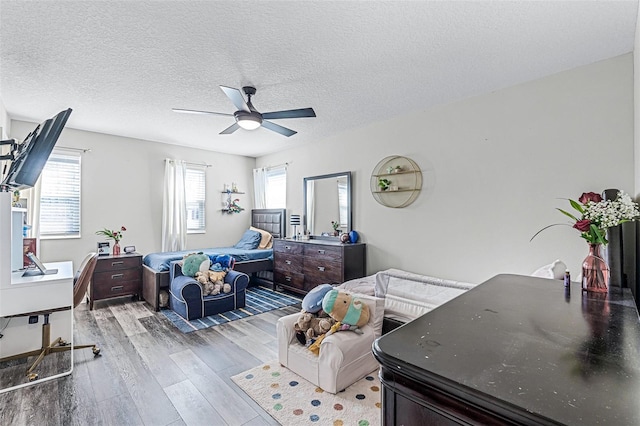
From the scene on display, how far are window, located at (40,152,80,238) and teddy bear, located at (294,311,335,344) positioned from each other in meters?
4.12

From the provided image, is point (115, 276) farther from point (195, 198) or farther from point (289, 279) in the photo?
point (289, 279)

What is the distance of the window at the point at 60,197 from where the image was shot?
4.27 m

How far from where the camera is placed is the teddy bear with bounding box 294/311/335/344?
242 cm

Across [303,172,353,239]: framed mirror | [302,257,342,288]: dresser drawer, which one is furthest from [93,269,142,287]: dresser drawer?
[303,172,353,239]: framed mirror

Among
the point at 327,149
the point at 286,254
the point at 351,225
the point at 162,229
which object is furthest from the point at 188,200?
the point at 351,225

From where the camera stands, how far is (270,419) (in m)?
1.92

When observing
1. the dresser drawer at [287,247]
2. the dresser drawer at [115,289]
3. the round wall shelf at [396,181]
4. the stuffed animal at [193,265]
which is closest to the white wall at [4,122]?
the dresser drawer at [115,289]

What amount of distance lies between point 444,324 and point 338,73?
7.98 feet

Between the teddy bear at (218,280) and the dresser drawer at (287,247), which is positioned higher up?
the dresser drawer at (287,247)

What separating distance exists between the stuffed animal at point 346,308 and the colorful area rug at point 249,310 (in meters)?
1.85

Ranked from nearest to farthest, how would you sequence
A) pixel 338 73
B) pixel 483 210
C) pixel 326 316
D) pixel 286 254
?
pixel 326 316
pixel 338 73
pixel 483 210
pixel 286 254

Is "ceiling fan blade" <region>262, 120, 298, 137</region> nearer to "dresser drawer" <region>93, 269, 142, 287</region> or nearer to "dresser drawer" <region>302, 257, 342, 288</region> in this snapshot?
"dresser drawer" <region>302, 257, 342, 288</region>

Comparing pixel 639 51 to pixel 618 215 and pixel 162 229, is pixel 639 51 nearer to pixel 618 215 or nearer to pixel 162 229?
pixel 618 215

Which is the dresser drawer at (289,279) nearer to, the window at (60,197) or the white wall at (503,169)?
the white wall at (503,169)
